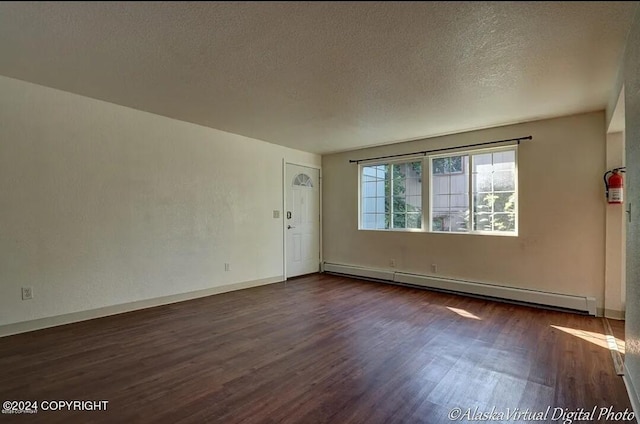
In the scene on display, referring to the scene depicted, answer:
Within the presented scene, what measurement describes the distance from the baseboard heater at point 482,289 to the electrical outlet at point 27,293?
4516 millimetres

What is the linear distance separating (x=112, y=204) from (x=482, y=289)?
4943 millimetres

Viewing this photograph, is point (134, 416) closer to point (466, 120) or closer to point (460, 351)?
point (460, 351)

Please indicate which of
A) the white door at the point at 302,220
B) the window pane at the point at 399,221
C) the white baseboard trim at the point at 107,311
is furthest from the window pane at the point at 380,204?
the white baseboard trim at the point at 107,311

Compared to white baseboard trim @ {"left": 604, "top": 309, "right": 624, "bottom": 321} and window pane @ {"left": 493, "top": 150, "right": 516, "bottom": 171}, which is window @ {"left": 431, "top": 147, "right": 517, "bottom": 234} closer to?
window pane @ {"left": 493, "top": 150, "right": 516, "bottom": 171}

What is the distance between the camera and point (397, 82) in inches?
117

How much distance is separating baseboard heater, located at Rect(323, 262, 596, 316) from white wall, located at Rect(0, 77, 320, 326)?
2090mm

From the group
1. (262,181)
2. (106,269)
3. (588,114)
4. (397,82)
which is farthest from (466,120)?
Answer: (106,269)

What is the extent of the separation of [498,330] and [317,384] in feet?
6.99

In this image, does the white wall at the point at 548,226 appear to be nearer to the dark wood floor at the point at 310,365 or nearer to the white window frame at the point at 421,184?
the white window frame at the point at 421,184

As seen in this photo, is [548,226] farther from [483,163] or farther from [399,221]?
[399,221]

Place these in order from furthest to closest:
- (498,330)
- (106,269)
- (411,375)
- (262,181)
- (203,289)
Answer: (262,181) → (203,289) → (106,269) → (498,330) → (411,375)

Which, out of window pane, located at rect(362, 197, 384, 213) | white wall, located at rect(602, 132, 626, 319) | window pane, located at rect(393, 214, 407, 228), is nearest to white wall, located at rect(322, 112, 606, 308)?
white wall, located at rect(602, 132, 626, 319)

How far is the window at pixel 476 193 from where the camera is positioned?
448 centimetres

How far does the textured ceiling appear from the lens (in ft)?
6.45
